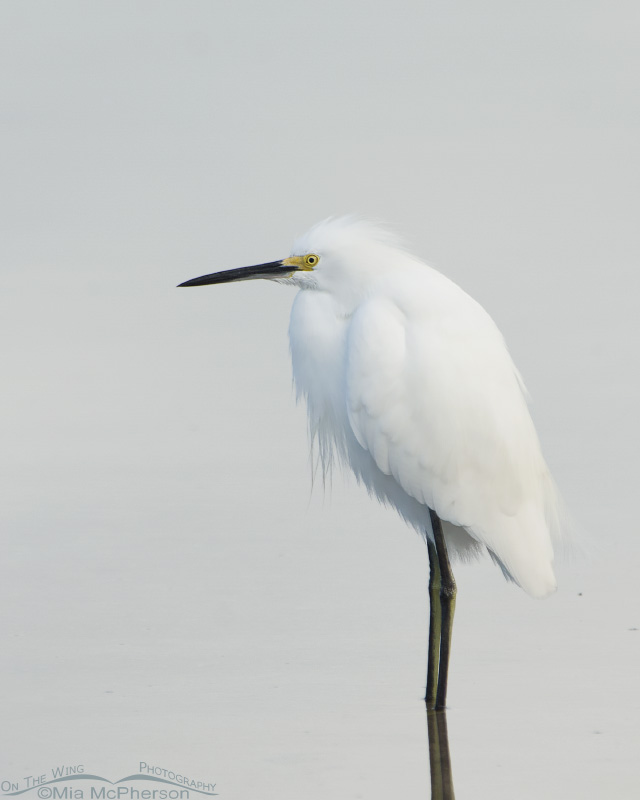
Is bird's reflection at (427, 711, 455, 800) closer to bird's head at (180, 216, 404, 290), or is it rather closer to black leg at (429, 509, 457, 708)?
black leg at (429, 509, 457, 708)

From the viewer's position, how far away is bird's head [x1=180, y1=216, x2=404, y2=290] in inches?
174

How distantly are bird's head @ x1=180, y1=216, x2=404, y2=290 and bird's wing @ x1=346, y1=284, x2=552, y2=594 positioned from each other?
0.63 feet

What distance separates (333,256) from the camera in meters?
4.47

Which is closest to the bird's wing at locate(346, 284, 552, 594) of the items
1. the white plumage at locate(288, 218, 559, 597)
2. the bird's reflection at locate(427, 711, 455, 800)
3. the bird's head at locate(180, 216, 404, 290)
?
the white plumage at locate(288, 218, 559, 597)

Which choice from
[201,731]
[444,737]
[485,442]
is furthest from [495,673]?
[201,731]

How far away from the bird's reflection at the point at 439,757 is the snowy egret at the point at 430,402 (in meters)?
0.12

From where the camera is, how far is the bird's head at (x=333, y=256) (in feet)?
14.5

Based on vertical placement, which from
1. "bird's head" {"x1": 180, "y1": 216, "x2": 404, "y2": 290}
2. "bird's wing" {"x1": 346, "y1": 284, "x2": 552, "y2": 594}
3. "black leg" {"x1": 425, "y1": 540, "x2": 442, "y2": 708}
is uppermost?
"bird's head" {"x1": 180, "y1": 216, "x2": 404, "y2": 290}

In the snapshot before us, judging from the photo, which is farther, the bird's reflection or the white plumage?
the white plumage

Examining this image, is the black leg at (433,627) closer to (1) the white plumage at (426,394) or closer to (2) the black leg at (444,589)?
(2) the black leg at (444,589)

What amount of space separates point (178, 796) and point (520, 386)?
193cm

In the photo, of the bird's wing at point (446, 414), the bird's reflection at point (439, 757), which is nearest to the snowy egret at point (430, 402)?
the bird's wing at point (446, 414)

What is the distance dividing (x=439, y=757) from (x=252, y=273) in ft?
6.39

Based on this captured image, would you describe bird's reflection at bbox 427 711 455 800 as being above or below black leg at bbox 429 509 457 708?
below
